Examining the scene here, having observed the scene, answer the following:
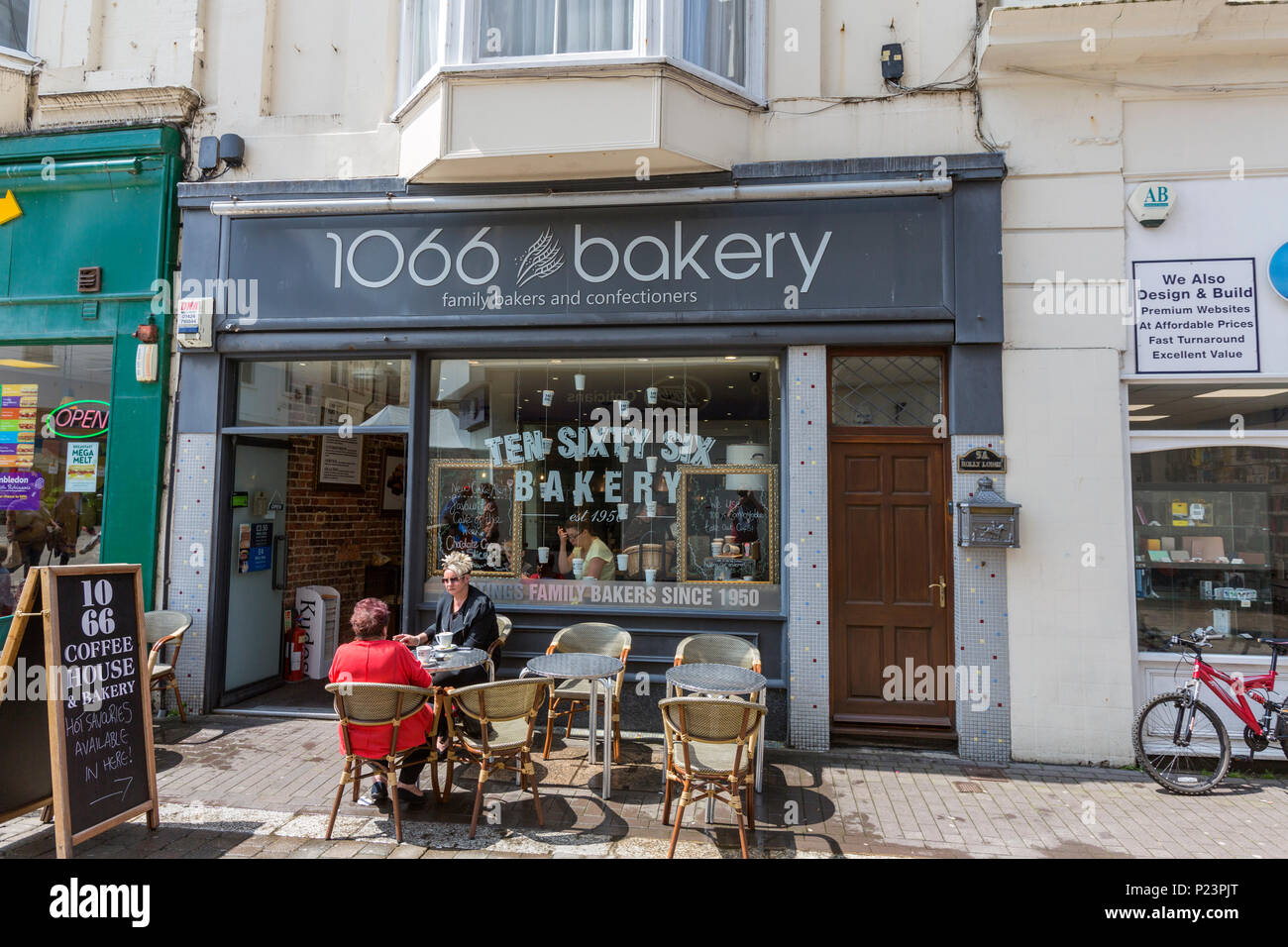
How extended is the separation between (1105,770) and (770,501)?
3.28m

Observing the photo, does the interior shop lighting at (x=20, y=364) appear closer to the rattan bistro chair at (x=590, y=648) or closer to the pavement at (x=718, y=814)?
the pavement at (x=718, y=814)

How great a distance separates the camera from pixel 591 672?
15.9ft

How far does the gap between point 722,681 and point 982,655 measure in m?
2.39

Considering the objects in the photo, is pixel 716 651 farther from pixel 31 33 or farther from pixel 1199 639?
pixel 31 33

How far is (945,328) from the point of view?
5.92 meters

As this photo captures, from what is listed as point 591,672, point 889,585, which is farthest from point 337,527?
point 889,585

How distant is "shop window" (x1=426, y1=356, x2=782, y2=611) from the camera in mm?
6391

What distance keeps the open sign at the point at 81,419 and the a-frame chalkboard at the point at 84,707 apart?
3308 mm

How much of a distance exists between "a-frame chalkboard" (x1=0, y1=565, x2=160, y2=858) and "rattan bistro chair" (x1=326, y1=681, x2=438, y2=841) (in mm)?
1192

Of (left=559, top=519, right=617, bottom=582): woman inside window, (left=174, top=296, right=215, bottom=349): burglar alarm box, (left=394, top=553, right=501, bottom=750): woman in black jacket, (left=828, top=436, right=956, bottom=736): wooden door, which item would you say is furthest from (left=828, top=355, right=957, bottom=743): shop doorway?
(left=174, top=296, right=215, bottom=349): burglar alarm box

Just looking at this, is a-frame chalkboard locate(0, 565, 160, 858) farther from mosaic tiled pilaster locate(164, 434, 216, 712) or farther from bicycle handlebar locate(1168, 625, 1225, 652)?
bicycle handlebar locate(1168, 625, 1225, 652)

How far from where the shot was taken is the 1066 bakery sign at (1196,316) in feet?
18.8

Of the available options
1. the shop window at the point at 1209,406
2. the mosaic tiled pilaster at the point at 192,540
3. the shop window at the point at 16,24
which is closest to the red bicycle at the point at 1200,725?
the shop window at the point at 1209,406

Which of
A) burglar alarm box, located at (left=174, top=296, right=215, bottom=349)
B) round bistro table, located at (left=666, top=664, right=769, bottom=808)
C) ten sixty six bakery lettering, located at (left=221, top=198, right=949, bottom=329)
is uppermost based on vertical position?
ten sixty six bakery lettering, located at (left=221, top=198, right=949, bottom=329)
